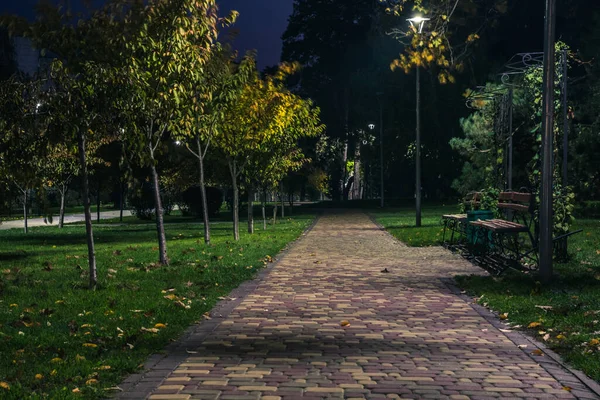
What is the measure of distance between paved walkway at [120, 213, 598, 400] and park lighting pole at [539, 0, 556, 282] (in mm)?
1528

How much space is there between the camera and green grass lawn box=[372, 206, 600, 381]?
7.31m

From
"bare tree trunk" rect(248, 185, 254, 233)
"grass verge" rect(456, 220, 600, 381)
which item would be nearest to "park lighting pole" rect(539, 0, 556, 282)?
"grass verge" rect(456, 220, 600, 381)

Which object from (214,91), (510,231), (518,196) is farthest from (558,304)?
(214,91)

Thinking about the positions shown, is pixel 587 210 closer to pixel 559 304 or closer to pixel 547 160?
pixel 547 160

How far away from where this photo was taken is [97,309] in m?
9.51

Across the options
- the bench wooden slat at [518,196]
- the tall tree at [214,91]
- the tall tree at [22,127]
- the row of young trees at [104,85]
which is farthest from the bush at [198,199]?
the tall tree at [22,127]

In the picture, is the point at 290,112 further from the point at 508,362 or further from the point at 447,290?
the point at 508,362

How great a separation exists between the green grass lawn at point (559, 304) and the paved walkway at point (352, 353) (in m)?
0.33

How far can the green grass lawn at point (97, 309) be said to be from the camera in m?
6.21

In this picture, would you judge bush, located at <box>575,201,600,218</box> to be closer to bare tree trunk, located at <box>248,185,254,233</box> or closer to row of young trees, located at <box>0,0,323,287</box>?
bare tree trunk, located at <box>248,185,254,233</box>

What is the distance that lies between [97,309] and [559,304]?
18.2 ft

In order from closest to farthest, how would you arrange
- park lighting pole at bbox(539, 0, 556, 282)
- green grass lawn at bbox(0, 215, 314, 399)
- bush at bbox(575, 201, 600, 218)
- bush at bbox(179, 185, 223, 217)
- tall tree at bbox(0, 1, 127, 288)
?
green grass lawn at bbox(0, 215, 314, 399) → tall tree at bbox(0, 1, 127, 288) → park lighting pole at bbox(539, 0, 556, 282) → bush at bbox(575, 201, 600, 218) → bush at bbox(179, 185, 223, 217)

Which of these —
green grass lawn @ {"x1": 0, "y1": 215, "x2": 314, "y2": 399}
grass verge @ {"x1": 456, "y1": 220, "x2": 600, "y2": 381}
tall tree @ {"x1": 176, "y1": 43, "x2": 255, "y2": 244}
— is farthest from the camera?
tall tree @ {"x1": 176, "y1": 43, "x2": 255, "y2": 244}

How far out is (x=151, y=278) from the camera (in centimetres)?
1288
